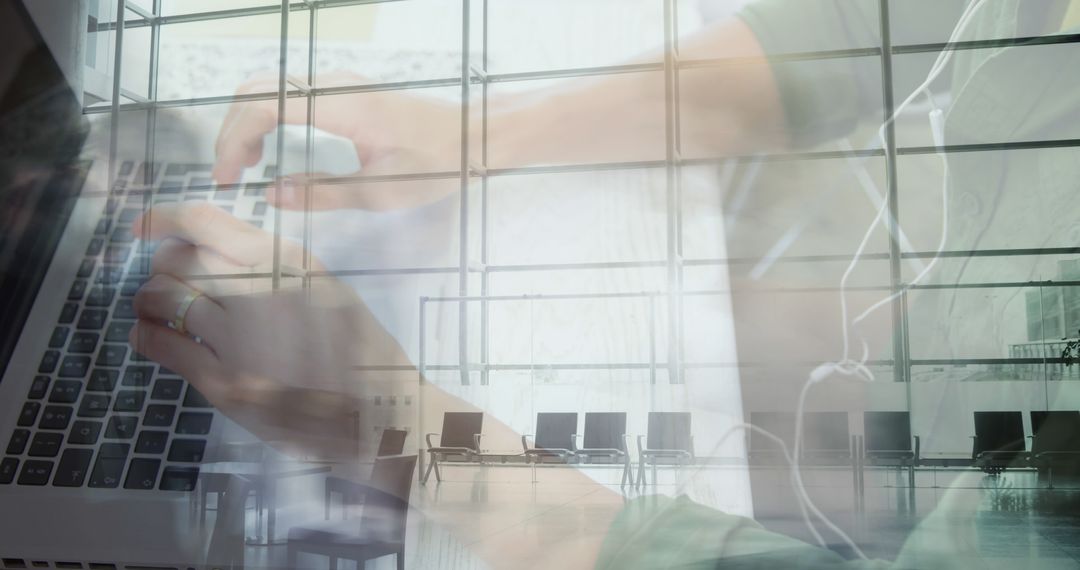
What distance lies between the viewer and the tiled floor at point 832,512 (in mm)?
843

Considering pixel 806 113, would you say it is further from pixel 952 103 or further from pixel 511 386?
pixel 511 386

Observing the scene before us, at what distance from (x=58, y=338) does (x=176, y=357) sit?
66 millimetres

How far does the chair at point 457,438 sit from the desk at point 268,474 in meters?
0.16

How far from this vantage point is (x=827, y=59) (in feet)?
4.90

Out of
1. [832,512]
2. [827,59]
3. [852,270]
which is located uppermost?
[827,59]

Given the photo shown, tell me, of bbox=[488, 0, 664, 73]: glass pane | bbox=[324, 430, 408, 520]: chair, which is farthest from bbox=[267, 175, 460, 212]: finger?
bbox=[488, 0, 664, 73]: glass pane

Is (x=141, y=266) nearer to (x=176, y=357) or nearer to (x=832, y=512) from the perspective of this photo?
(x=176, y=357)

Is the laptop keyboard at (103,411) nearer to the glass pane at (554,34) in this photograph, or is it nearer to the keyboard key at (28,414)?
the keyboard key at (28,414)

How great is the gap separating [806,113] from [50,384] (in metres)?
1.46

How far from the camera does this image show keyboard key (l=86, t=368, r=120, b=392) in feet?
1.43

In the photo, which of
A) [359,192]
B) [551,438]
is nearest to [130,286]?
[359,192]

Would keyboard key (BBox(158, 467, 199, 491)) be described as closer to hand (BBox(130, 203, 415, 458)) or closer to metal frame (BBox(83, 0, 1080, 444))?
hand (BBox(130, 203, 415, 458))

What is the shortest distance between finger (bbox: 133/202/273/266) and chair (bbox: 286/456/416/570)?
0.68 ft

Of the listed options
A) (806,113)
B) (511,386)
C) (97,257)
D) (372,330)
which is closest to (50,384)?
(97,257)
